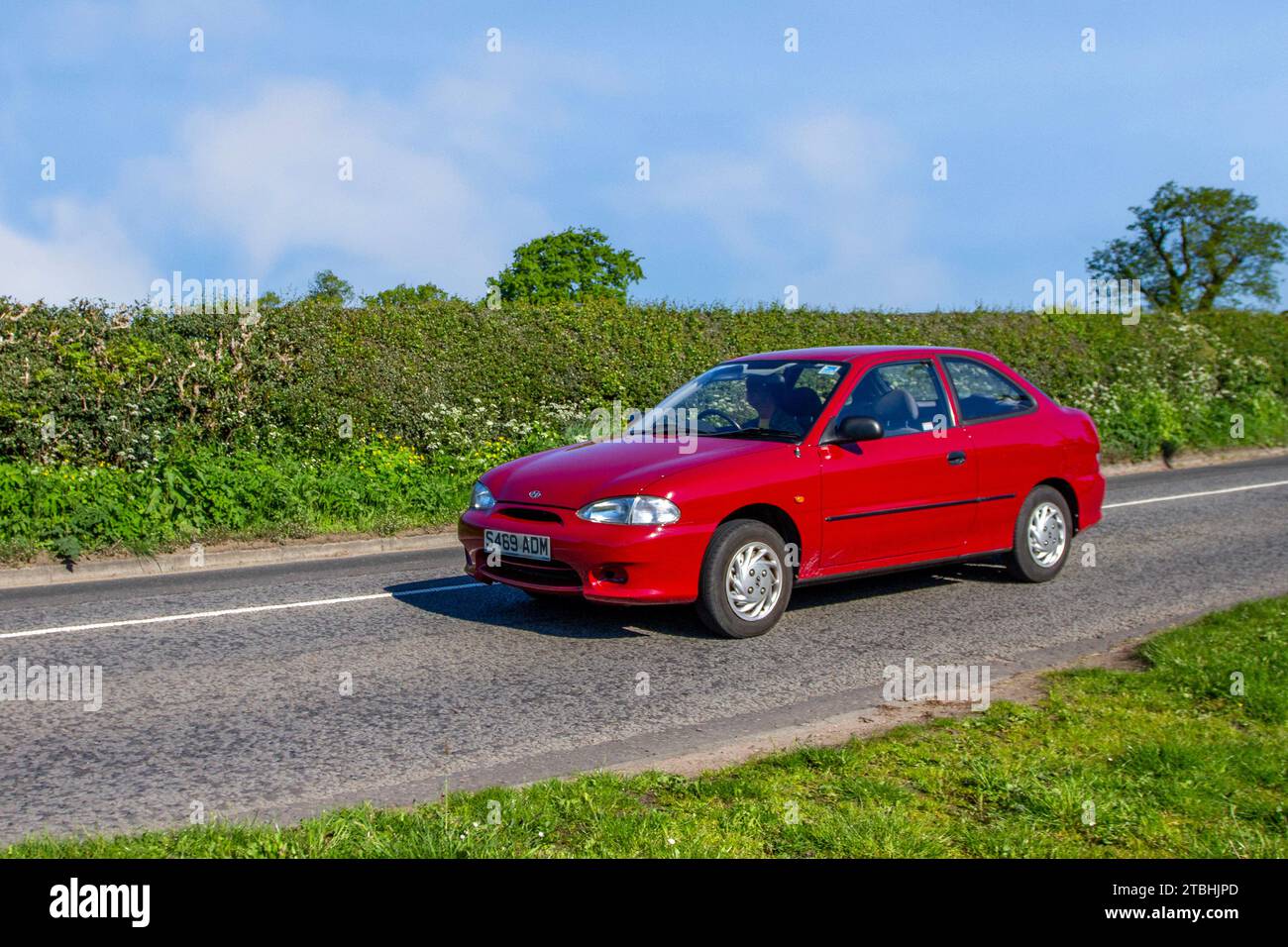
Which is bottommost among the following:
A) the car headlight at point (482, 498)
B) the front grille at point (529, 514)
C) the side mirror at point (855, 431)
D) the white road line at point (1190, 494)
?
the white road line at point (1190, 494)

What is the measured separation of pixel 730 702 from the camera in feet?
20.9

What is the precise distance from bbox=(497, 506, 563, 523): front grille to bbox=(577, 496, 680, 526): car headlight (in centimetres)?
35

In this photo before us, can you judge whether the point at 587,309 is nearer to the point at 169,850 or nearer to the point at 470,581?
the point at 470,581

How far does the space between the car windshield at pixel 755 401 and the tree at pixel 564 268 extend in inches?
2199

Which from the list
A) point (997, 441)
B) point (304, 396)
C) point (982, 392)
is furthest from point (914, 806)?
point (304, 396)

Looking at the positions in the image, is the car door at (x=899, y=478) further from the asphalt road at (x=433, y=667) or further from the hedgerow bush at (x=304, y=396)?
the hedgerow bush at (x=304, y=396)

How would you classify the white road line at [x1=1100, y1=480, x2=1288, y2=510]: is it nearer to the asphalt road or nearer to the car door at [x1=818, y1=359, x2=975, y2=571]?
the asphalt road

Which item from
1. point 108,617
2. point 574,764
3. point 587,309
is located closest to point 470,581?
point 108,617

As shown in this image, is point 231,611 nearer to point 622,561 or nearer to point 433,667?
point 433,667

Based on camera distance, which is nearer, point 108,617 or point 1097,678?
point 1097,678

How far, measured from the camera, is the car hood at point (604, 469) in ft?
24.4

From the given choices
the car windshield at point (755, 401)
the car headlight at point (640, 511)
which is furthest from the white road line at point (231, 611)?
the car headlight at point (640, 511)

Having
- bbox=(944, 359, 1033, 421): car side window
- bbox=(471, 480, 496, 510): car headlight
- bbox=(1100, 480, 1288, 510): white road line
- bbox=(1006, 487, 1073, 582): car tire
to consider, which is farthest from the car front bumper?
bbox=(1100, 480, 1288, 510): white road line
